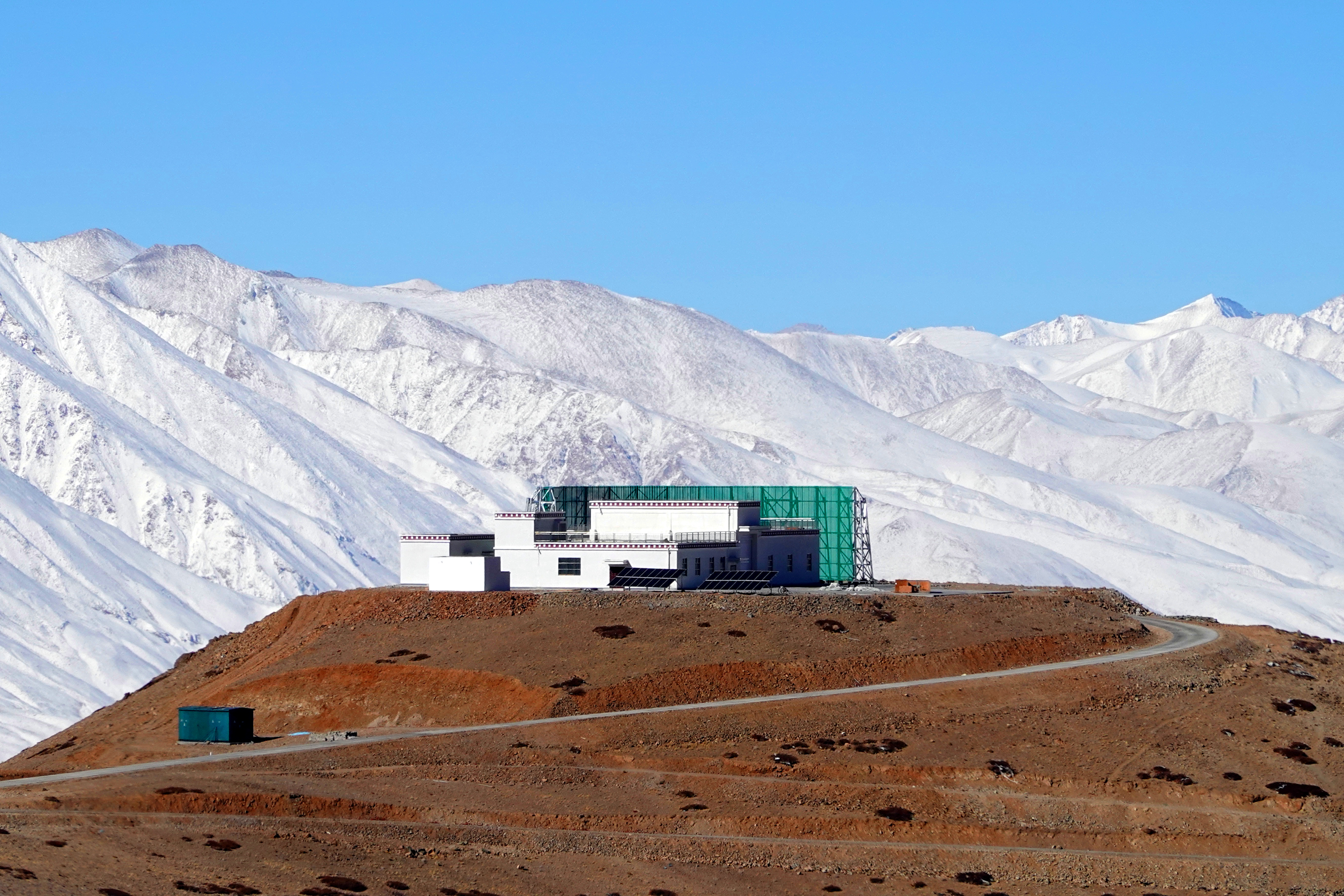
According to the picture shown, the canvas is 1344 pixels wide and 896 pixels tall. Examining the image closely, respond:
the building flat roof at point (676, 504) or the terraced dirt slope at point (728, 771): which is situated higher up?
the building flat roof at point (676, 504)

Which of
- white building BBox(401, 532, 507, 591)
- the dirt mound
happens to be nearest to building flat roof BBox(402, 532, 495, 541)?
white building BBox(401, 532, 507, 591)

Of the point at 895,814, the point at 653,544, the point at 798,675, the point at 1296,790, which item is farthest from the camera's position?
the point at 653,544

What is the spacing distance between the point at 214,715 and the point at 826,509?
38283 mm

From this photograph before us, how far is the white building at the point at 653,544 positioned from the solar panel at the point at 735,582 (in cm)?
53

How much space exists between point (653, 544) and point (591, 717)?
16390 mm

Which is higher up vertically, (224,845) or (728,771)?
(728,771)

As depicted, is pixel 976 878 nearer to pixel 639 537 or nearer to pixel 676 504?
pixel 676 504

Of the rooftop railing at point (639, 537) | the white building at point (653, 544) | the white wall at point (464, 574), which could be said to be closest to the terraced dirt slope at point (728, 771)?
the white wall at point (464, 574)

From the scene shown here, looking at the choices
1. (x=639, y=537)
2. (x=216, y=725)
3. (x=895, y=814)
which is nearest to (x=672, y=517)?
(x=639, y=537)

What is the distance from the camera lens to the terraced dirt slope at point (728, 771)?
174 ft

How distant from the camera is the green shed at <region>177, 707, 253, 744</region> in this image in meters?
67.0

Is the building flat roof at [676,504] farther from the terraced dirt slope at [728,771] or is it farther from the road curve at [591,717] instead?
the road curve at [591,717]

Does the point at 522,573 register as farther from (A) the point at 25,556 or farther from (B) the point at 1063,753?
(A) the point at 25,556

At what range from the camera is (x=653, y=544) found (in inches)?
3236
